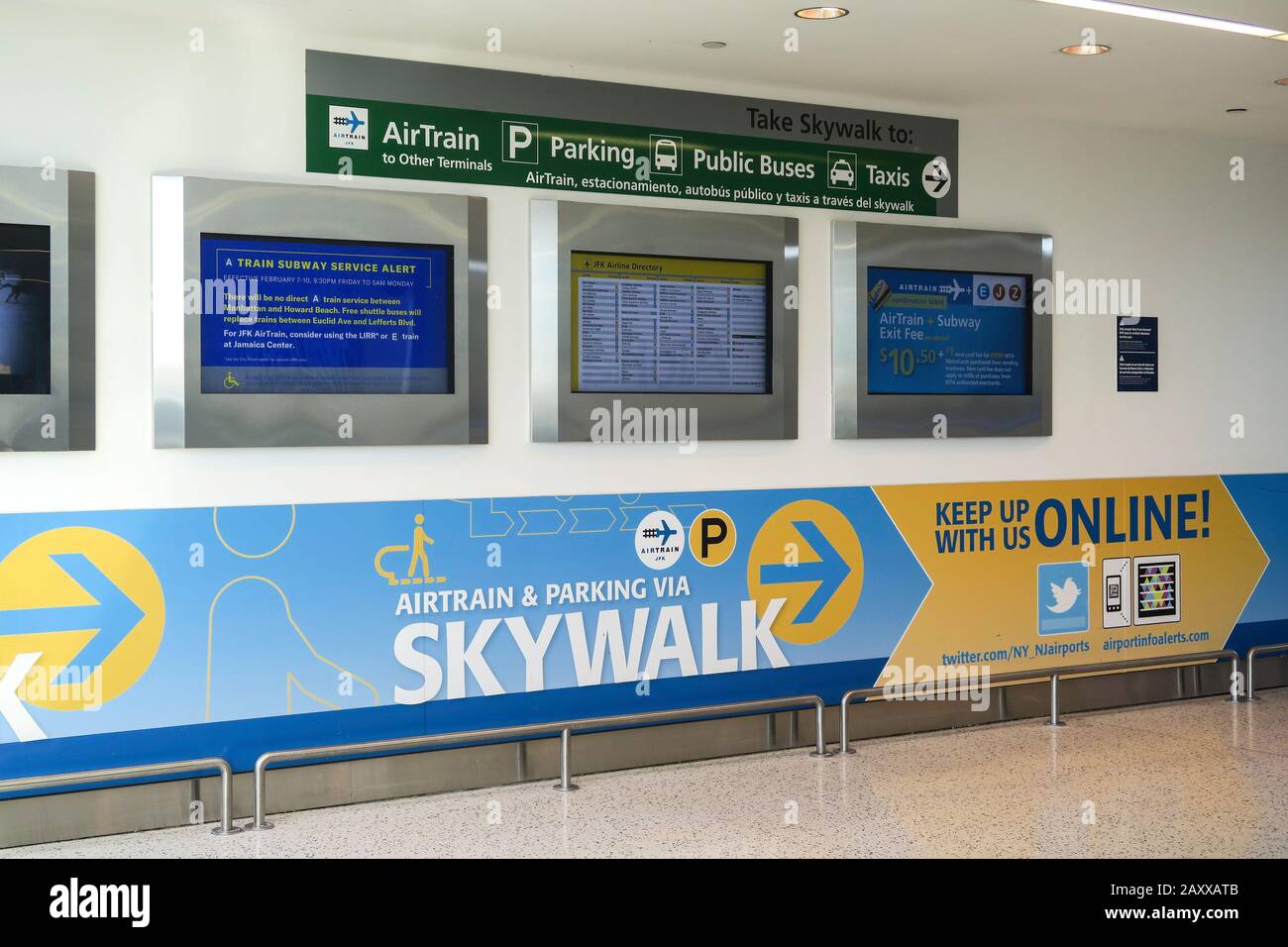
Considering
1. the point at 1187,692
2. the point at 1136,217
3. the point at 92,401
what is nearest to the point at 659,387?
the point at 92,401

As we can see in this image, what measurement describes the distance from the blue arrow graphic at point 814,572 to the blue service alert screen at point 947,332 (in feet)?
2.54

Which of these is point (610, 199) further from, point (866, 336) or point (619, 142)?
point (866, 336)

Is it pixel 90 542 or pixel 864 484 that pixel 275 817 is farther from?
pixel 864 484

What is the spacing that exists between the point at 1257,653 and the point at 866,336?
127 inches

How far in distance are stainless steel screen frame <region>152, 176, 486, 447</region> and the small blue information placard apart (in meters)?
3.63

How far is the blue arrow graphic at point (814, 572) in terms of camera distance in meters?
6.21

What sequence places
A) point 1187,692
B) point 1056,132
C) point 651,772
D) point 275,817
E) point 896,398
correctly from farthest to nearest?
point 1187,692 < point 1056,132 < point 896,398 < point 651,772 < point 275,817

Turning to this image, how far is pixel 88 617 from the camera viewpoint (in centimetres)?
489

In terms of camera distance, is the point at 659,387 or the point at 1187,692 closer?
the point at 659,387

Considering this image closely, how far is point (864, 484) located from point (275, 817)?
124 inches

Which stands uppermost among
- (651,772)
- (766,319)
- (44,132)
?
(44,132)

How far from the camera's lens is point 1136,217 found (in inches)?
279

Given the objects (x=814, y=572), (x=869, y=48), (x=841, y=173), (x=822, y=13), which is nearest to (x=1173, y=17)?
(x=869, y=48)

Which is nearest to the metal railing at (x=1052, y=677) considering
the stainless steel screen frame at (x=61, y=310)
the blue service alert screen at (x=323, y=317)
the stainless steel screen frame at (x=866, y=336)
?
the stainless steel screen frame at (x=866, y=336)
